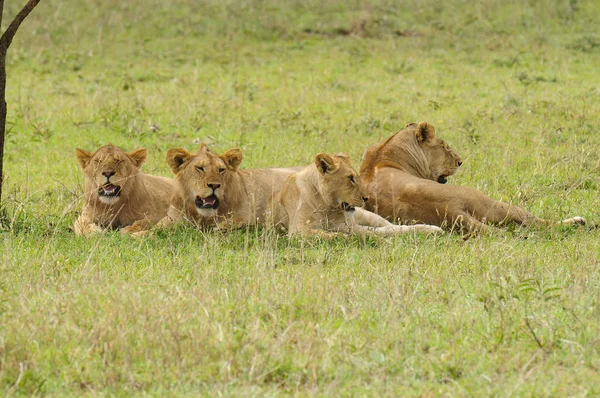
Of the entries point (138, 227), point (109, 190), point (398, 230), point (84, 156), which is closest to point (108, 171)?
point (109, 190)

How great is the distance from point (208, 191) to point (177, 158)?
45 cm

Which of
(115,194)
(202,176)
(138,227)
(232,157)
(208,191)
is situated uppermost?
(232,157)

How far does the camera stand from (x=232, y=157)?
9414 millimetres

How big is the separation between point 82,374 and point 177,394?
1.84ft

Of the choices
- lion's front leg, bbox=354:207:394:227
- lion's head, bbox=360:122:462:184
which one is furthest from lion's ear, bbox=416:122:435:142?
lion's front leg, bbox=354:207:394:227

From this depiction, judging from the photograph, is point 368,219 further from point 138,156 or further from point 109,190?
point 109,190

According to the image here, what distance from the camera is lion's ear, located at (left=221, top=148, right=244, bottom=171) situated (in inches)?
369

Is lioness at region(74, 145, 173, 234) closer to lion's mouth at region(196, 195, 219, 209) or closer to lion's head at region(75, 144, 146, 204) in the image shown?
lion's head at region(75, 144, 146, 204)

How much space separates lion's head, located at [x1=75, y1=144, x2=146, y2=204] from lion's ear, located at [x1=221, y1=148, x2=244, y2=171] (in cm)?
80

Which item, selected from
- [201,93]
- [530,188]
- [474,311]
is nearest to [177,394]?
[474,311]

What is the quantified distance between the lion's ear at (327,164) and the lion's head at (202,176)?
765mm

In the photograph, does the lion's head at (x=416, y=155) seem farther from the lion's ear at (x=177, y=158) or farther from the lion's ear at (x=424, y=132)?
the lion's ear at (x=177, y=158)

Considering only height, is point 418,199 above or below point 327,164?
below

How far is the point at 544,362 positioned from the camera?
18.6ft
